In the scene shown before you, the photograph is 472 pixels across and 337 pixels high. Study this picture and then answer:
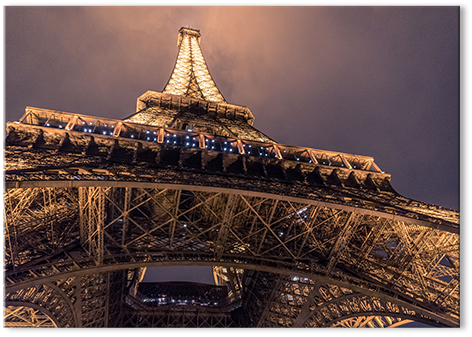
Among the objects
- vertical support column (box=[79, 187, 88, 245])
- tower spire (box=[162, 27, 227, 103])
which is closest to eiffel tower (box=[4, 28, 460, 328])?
vertical support column (box=[79, 187, 88, 245])

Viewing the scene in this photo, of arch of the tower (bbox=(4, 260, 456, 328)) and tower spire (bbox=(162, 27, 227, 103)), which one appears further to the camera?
tower spire (bbox=(162, 27, 227, 103))

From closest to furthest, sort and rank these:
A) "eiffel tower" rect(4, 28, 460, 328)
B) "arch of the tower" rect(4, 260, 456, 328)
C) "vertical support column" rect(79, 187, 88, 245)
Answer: "eiffel tower" rect(4, 28, 460, 328) < "arch of the tower" rect(4, 260, 456, 328) < "vertical support column" rect(79, 187, 88, 245)

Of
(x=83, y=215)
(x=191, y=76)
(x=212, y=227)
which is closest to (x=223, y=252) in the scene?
(x=212, y=227)

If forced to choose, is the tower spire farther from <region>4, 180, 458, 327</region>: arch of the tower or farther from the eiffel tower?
<region>4, 180, 458, 327</region>: arch of the tower

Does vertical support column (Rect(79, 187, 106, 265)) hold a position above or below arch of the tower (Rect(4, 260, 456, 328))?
above

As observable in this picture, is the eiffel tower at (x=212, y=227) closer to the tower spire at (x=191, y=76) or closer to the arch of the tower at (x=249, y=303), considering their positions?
the arch of the tower at (x=249, y=303)

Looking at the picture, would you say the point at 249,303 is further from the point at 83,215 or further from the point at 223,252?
the point at 83,215
